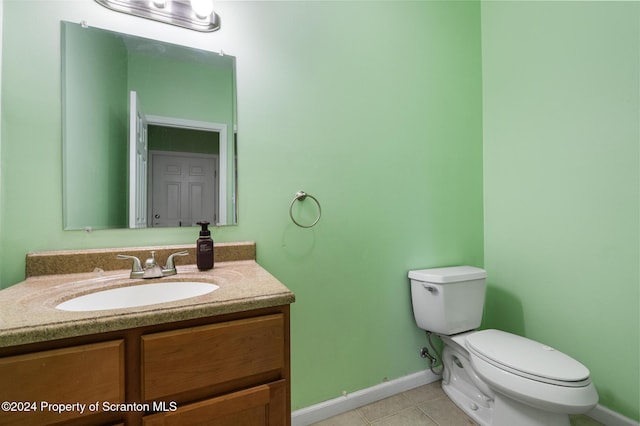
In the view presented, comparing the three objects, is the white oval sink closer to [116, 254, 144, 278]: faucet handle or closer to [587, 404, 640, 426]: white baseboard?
[116, 254, 144, 278]: faucet handle

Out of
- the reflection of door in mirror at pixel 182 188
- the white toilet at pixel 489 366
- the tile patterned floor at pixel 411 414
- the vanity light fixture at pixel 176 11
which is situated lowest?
the tile patterned floor at pixel 411 414

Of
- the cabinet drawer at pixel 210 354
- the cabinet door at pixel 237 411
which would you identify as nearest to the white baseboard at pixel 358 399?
the cabinet door at pixel 237 411

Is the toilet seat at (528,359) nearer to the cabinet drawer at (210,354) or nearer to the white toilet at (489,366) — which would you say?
the white toilet at (489,366)

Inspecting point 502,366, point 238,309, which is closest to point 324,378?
point 502,366

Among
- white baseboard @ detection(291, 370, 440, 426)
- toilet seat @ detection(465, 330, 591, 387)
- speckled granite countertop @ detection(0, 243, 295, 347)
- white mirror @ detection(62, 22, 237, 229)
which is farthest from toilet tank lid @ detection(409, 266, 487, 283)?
white mirror @ detection(62, 22, 237, 229)

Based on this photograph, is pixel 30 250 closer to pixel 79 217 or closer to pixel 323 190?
pixel 79 217

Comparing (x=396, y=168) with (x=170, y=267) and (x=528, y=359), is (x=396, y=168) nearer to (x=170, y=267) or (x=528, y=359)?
(x=528, y=359)

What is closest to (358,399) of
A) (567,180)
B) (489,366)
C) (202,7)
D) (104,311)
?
(489,366)

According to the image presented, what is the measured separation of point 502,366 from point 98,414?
139 centimetres

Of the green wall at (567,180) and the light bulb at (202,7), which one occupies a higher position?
the light bulb at (202,7)

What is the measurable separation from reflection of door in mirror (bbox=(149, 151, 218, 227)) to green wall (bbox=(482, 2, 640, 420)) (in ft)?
5.86

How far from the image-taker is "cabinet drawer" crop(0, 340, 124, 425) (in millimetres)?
525

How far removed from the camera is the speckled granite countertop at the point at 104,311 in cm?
55

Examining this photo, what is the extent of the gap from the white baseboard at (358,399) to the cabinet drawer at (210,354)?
0.83 m
